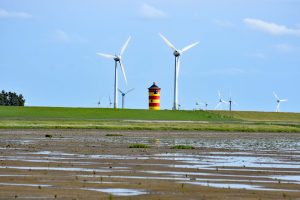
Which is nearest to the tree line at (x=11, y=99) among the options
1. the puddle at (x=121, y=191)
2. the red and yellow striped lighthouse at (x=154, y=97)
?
the red and yellow striped lighthouse at (x=154, y=97)

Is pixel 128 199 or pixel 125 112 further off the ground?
pixel 125 112

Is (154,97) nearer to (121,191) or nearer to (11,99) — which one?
(11,99)

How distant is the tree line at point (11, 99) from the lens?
18275cm

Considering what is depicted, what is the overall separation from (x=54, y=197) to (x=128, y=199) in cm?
185

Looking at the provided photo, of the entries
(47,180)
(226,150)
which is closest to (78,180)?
(47,180)

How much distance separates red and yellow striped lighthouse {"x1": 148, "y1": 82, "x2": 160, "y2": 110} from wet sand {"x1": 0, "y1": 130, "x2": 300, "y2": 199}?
119 meters

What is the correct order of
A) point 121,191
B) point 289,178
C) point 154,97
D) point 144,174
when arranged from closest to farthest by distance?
point 121,191 → point 289,178 → point 144,174 → point 154,97

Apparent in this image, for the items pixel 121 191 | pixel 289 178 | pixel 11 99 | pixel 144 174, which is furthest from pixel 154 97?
pixel 121 191

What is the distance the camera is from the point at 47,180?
93.0 feet

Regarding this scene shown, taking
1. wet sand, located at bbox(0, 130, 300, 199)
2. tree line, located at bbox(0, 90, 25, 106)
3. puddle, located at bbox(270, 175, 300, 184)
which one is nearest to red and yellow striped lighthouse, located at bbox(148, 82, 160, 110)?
tree line, located at bbox(0, 90, 25, 106)

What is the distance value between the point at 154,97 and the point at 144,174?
137050 millimetres

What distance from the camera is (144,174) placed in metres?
31.6

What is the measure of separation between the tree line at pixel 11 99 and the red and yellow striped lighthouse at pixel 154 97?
1107 inches

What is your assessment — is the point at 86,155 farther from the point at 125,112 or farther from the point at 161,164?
the point at 125,112
